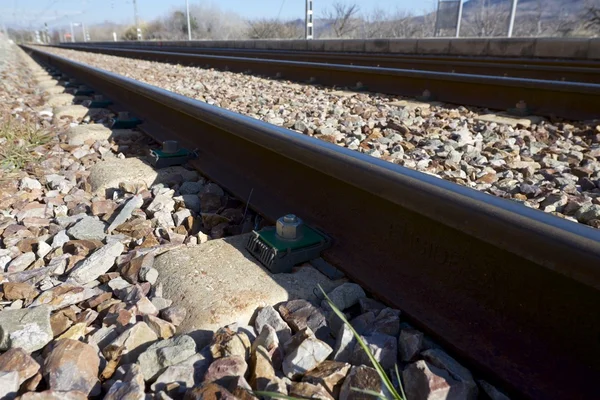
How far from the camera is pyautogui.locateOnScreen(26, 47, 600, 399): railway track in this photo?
1.20 meters

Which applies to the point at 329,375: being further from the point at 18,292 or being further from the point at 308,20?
the point at 308,20

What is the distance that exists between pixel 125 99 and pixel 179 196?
10.9 ft

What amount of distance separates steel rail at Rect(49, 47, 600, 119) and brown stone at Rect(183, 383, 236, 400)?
4.07 meters

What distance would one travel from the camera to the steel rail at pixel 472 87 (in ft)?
14.0

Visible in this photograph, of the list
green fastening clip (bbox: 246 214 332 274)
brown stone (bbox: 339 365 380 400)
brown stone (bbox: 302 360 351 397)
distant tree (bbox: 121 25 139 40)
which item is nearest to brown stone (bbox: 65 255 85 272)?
green fastening clip (bbox: 246 214 332 274)

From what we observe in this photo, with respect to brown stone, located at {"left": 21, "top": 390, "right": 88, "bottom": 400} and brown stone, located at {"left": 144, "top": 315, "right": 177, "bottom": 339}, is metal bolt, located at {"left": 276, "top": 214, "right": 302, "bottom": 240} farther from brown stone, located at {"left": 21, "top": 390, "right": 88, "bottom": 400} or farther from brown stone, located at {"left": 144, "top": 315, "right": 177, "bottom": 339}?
brown stone, located at {"left": 21, "top": 390, "right": 88, "bottom": 400}

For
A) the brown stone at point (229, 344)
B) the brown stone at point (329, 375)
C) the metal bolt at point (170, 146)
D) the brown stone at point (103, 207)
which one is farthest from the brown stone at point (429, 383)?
the metal bolt at point (170, 146)

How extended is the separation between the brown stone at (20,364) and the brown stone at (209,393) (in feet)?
1.59

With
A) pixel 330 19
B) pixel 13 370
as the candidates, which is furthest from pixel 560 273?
pixel 330 19

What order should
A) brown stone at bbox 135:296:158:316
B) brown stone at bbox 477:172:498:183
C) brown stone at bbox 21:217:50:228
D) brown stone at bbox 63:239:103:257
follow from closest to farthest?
brown stone at bbox 135:296:158:316 → brown stone at bbox 63:239:103:257 → brown stone at bbox 21:217:50:228 → brown stone at bbox 477:172:498:183

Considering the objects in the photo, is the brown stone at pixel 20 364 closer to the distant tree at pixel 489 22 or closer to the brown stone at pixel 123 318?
the brown stone at pixel 123 318

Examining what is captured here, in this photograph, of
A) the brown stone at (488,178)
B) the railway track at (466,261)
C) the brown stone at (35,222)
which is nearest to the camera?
the railway track at (466,261)

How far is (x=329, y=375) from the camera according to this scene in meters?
1.34

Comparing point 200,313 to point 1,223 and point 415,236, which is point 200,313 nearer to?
point 415,236
